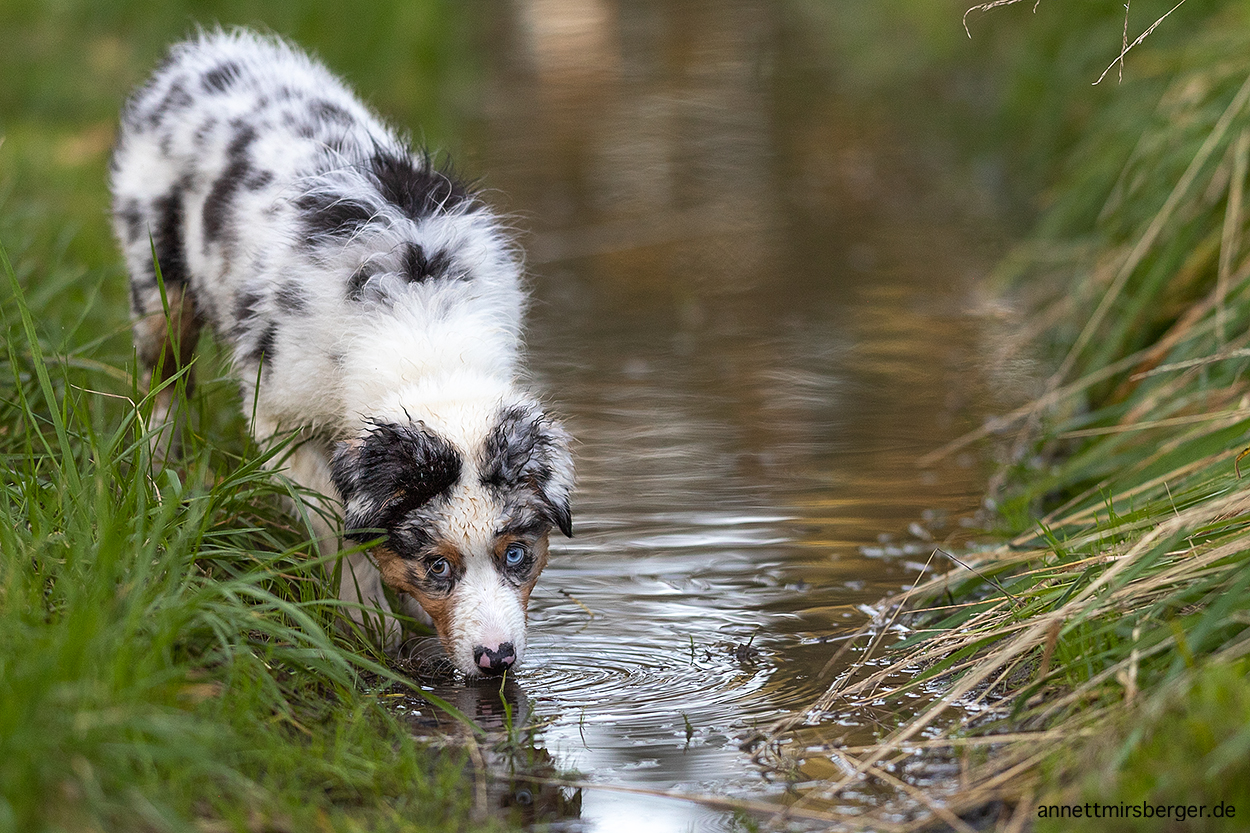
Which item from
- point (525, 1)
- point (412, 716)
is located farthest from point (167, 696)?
point (525, 1)

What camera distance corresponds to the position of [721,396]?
7309mm

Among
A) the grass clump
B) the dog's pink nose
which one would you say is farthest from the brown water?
the grass clump

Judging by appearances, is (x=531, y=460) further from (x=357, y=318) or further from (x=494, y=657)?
(x=357, y=318)

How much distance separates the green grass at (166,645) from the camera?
3094 millimetres

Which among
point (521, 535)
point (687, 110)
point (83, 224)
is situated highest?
point (687, 110)

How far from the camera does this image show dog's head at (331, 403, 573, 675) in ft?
14.1

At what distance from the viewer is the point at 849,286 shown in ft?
29.4

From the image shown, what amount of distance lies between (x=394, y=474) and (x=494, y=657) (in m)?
0.60

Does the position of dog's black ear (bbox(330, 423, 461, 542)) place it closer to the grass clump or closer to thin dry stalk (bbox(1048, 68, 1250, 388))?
the grass clump

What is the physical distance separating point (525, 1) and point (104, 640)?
60.2ft

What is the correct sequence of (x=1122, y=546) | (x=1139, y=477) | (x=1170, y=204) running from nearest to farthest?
(x=1122, y=546) → (x=1139, y=477) → (x=1170, y=204)

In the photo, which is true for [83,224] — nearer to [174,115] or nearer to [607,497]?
[174,115]

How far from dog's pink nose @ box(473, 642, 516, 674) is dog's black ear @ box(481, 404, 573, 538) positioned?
0.43 m

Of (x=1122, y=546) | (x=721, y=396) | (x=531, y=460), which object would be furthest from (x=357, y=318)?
(x=721, y=396)
